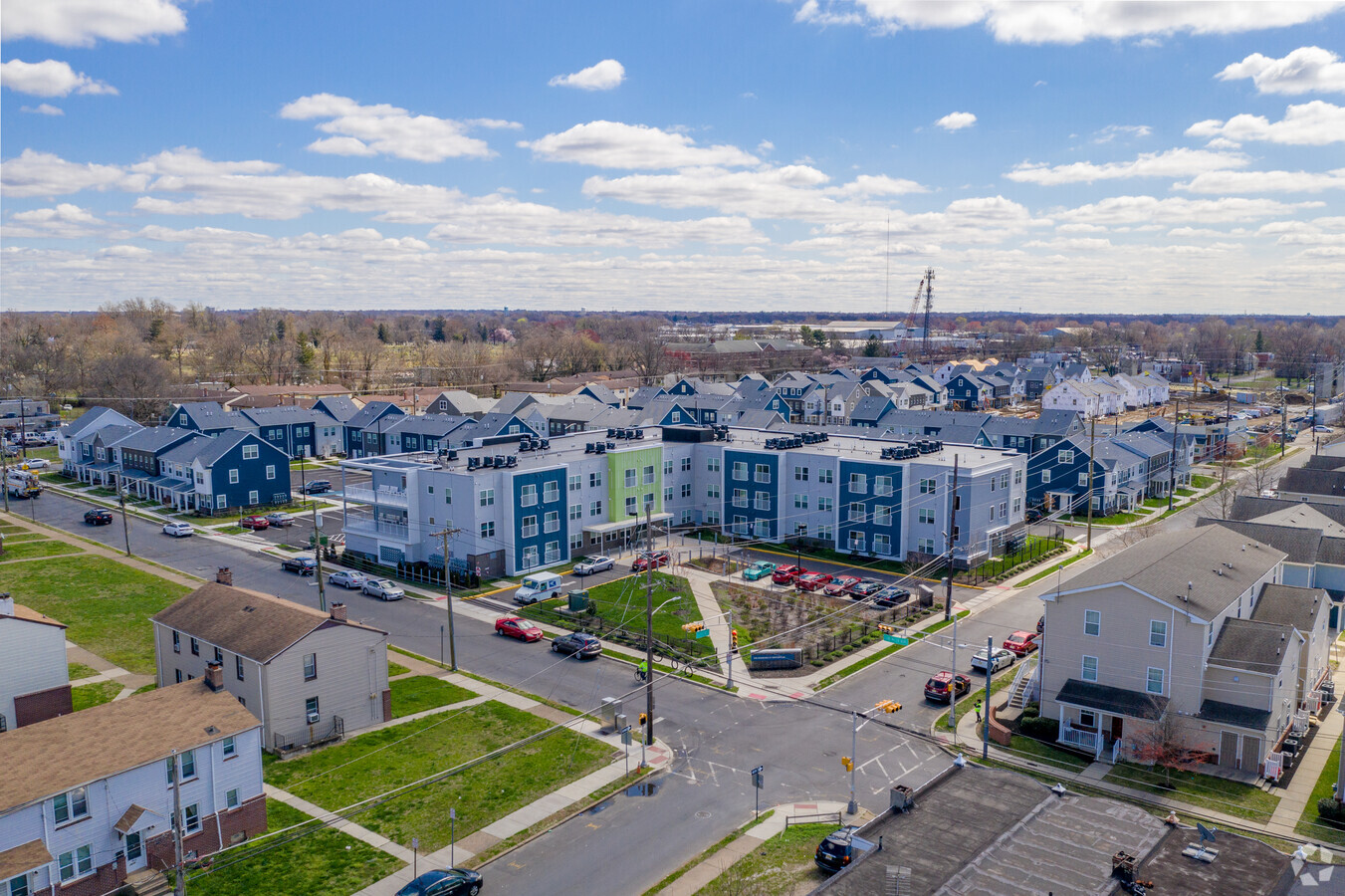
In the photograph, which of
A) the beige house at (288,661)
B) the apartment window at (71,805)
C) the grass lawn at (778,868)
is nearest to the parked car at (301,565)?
the beige house at (288,661)

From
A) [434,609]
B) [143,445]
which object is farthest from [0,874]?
[143,445]

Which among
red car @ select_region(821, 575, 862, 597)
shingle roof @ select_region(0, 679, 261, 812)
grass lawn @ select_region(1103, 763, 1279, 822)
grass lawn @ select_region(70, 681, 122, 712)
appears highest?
shingle roof @ select_region(0, 679, 261, 812)

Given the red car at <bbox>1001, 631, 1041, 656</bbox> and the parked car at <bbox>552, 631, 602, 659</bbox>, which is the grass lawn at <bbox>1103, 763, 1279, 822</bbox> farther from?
the parked car at <bbox>552, 631, 602, 659</bbox>

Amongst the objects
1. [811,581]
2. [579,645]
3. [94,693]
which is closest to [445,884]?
[579,645]

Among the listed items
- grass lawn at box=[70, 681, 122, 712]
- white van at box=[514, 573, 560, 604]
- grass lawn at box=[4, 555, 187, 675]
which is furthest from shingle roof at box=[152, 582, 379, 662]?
white van at box=[514, 573, 560, 604]

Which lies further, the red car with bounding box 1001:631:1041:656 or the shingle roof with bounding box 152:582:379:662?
the red car with bounding box 1001:631:1041:656

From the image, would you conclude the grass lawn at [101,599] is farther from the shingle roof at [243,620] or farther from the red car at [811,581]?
the red car at [811,581]
